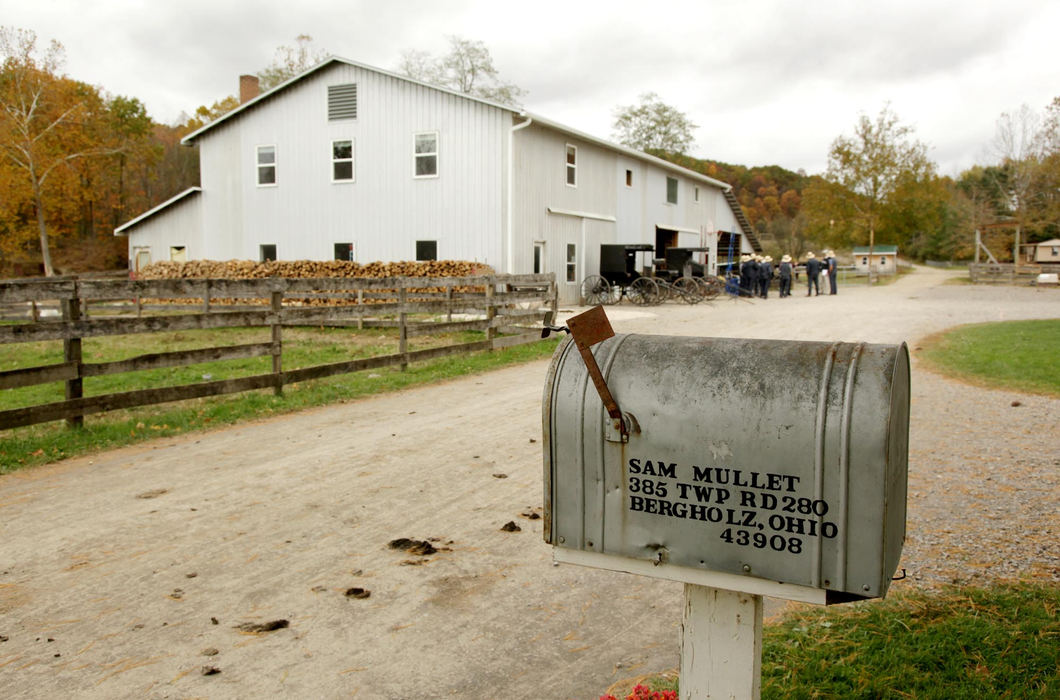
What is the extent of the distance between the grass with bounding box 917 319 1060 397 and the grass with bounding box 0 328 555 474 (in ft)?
20.6

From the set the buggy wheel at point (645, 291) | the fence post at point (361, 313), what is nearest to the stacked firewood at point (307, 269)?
the fence post at point (361, 313)

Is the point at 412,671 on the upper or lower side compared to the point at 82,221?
lower

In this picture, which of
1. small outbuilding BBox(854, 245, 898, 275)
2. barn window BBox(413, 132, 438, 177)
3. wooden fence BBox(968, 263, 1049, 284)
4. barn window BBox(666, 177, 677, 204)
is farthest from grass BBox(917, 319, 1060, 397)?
small outbuilding BBox(854, 245, 898, 275)

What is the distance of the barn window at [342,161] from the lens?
78.9 ft

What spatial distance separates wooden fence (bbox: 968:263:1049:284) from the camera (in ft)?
129

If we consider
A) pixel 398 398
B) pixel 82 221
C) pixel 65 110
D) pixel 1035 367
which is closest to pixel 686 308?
pixel 1035 367

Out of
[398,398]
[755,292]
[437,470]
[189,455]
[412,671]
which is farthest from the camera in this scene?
[755,292]

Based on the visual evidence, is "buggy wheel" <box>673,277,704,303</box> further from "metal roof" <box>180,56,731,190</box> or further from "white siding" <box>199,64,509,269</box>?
"white siding" <box>199,64,509,269</box>

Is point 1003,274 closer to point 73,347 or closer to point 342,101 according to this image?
point 342,101

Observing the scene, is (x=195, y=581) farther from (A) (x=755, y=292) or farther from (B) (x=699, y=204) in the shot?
(B) (x=699, y=204)

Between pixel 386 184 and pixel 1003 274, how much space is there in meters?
32.3

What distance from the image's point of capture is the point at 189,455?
6625mm

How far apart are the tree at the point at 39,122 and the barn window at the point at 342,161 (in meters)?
23.3

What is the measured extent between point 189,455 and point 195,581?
→ 295cm
